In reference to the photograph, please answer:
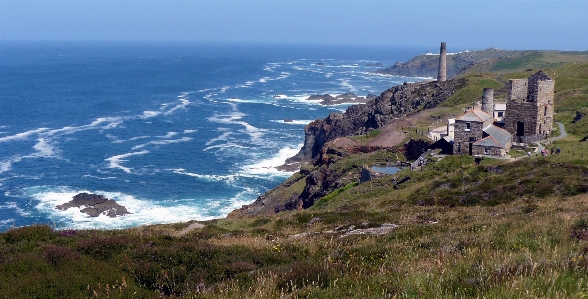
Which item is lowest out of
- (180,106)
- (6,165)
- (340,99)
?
(6,165)

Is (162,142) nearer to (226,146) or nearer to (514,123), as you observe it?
(226,146)

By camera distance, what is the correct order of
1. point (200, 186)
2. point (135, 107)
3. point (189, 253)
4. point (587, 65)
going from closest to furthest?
point (189, 253)
point (200, 186)
point (587, 65)
point (135, 107)

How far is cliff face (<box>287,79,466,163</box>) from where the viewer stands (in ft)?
272

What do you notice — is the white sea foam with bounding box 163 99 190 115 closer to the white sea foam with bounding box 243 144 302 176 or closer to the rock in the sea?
the white sea foam with bounding box 243 144 302 176

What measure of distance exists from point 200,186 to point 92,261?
187ft

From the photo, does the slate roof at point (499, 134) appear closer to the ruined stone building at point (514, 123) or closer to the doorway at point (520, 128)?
the ruined stone building at point (514, 123)

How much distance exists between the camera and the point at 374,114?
85.6 metres

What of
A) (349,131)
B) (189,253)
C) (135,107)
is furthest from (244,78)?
(189,253)

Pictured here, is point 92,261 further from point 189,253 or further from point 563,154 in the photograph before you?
point 563,154

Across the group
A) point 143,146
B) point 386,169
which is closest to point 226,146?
point 143,146

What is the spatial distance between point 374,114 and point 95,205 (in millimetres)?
46623

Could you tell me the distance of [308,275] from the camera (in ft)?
29.1

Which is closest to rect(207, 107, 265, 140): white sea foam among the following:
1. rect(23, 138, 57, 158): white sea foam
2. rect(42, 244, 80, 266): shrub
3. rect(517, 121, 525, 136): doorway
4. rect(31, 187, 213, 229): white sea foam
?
rect(23, 138, 57, 158): white sea foam

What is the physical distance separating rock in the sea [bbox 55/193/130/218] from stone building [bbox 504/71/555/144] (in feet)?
133
